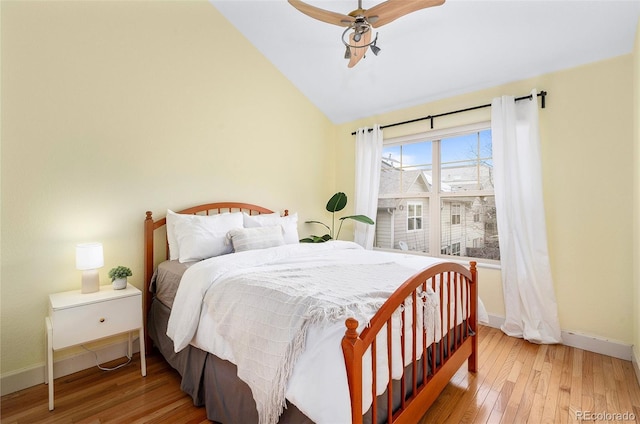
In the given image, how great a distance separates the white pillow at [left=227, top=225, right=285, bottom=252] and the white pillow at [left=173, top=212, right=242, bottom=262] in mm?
99

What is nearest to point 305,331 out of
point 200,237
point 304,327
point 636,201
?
point 304,327

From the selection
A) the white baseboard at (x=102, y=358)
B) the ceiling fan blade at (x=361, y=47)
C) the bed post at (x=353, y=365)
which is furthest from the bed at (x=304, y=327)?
the ceiling fan blade at (x=361, y=47)

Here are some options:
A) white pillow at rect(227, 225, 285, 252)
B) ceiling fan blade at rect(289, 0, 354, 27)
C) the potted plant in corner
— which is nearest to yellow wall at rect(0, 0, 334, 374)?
white pillow at rect(227, 225, 285, 252)

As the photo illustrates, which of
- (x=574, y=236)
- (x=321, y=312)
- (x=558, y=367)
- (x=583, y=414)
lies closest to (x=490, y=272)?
(x=574, y=236)

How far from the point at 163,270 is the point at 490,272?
10.1 ft

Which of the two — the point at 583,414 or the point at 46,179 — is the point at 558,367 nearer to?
the point at 583,414

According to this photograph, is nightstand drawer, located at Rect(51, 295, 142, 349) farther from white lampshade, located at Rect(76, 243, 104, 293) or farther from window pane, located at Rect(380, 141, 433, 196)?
window pane, located at Rect(380, 141, 433, 196)

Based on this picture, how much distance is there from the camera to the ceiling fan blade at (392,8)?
1737 mm

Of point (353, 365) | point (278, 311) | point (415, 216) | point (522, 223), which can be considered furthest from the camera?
point (415, 216)

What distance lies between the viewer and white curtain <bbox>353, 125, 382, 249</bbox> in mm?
3871

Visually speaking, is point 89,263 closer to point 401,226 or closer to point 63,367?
point 63,367

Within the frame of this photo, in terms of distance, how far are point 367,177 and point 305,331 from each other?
117 inches

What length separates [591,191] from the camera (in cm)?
251

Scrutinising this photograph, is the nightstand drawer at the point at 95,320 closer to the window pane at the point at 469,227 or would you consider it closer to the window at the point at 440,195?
the window at the point at 440,195
